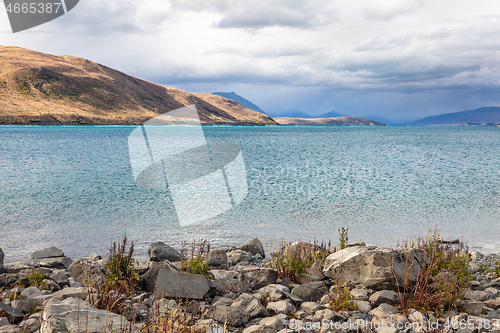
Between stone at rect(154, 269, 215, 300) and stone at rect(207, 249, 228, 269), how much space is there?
2.93 m

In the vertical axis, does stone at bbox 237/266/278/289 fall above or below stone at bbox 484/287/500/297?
above

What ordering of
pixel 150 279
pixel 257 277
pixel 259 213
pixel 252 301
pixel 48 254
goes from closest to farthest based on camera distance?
pixel 252 301 → pixel 150 279 → pixel 257 277 → pixel 48 254 → pixel 259 213

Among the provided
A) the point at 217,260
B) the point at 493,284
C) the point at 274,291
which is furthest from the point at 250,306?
the point at 493,284

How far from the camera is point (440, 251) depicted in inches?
352

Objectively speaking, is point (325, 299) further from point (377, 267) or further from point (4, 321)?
Result: point (4, 321)

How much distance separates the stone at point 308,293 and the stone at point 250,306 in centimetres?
113

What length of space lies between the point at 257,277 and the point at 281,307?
162 centimetres

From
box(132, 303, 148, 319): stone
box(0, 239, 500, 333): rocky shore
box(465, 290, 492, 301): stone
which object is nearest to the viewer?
box(0, 239, 500, 333): rocky shore

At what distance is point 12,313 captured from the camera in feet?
20.1

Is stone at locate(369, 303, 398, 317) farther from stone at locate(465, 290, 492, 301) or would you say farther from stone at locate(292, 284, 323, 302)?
stone at locate(465, 290, 492, 301)

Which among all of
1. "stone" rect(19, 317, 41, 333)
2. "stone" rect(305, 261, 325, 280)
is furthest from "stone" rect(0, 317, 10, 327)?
"stone" rect(305, 261, 325, 280)

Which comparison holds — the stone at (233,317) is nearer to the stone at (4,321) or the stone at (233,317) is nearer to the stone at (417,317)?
the stone at (417,317)

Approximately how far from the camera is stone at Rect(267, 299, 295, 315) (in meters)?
6.78

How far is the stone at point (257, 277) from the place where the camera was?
8289 mm
